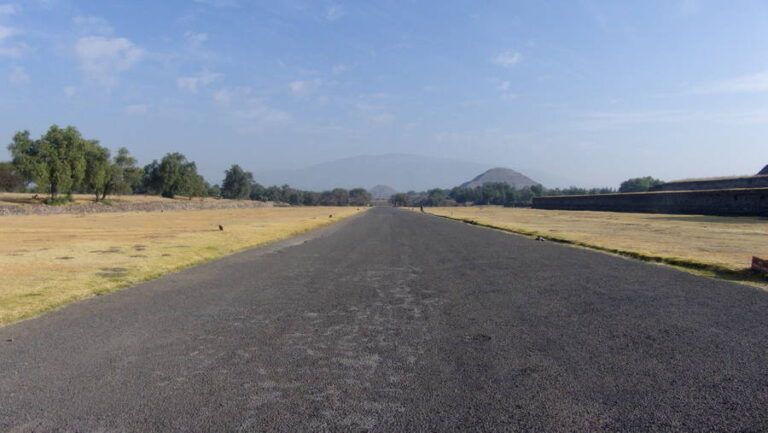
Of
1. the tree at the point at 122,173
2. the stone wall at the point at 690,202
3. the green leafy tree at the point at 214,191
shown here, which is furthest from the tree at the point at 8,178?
the stone wall at the point at 690,202

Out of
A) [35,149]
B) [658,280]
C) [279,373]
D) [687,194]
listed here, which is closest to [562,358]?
[279,373]

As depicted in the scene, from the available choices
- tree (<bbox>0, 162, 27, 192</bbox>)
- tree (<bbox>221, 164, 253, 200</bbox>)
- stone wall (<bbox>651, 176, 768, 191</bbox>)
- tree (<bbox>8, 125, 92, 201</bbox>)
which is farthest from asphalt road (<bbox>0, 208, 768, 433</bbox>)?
tree (<bbox>221, 164, 253, 200</bbox>)

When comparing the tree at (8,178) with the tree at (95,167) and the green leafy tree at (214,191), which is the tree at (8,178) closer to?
the tree at (95,167)

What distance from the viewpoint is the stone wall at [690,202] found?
1778 inches

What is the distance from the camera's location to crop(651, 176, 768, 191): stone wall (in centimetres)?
6366

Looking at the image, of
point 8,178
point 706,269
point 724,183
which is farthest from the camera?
point 8,178

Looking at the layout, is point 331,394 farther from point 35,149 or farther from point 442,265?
point 35,149

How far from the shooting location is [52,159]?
7312 cm

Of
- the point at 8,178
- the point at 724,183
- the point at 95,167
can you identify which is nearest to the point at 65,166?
the point at 95,167

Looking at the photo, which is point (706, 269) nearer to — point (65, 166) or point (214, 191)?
point (65, 166)

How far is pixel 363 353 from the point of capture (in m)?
6.06

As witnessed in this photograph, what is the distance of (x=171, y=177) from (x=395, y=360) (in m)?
135

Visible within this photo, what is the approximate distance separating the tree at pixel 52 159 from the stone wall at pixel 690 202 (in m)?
97.1

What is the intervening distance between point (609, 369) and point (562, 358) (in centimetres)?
59
